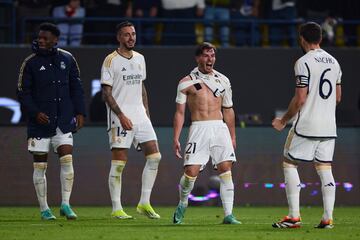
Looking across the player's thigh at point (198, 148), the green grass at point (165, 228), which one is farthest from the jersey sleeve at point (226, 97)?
the green grass at point (165, 228)

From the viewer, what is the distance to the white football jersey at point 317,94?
13.5 meters

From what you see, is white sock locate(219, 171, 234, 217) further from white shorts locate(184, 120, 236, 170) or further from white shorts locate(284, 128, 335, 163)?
white shorts locate(284, 128, 335, 163)

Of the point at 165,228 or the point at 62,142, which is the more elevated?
the point at 62,142

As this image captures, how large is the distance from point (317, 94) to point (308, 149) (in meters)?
0.65

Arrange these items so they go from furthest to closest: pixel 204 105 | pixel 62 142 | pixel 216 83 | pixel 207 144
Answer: pixel 62 142
pixel 216 83
pixel 204 105
pixel 207 144

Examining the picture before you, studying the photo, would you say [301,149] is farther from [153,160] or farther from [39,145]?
[39,145]

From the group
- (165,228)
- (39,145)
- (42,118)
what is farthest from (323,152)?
(39,145)

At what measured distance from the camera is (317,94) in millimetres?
13594

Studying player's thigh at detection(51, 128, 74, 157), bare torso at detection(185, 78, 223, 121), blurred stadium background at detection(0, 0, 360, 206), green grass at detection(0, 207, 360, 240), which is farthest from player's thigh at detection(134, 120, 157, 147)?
blurred stadium background at detection(0, 0, 360, 206)

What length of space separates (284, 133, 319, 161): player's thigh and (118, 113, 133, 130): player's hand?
3062mm

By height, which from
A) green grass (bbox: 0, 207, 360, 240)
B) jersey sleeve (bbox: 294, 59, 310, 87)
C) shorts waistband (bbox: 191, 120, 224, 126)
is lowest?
green grass (bbox: 0, 207, 360, 240)

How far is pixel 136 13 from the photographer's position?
2480 centimetres

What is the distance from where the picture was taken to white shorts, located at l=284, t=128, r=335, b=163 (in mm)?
13594

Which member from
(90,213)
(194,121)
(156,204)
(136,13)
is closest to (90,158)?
(156,204)
